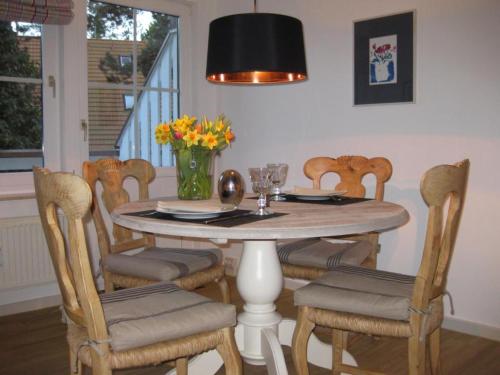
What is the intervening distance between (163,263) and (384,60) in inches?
66.3

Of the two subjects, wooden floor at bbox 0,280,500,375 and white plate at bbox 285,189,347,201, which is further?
wooden floor at bbox 0,280,500,375

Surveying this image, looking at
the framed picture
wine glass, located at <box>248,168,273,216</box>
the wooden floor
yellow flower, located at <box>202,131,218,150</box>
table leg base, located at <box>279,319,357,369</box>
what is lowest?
the wooden floor

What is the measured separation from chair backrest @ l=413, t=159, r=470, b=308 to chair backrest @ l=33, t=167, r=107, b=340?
3.00ft

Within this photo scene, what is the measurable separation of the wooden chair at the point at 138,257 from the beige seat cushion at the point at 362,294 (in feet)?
1.91

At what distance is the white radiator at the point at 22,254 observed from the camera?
294 centimetres

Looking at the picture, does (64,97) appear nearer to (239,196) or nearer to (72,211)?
(239,196)

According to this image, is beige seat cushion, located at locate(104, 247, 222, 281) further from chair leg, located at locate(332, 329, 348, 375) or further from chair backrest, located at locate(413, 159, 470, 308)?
chair backrest, located at locate(413, 159, 470, 308)

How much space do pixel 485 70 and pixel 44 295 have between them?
2.71 m

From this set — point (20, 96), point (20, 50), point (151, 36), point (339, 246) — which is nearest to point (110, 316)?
point (339, 246)

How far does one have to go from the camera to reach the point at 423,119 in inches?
112

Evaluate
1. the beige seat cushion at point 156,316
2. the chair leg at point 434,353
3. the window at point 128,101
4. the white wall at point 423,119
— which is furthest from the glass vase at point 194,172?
the window at point 128,101

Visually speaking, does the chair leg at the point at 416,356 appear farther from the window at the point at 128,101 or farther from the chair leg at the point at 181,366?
the window at the point at 128,101

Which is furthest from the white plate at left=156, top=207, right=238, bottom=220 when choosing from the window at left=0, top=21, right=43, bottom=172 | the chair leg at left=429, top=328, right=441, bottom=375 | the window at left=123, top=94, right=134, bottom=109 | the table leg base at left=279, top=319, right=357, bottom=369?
the window at left=123, top=94, right=134, bottom=109

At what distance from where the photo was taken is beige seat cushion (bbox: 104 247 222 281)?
2.16 metres
